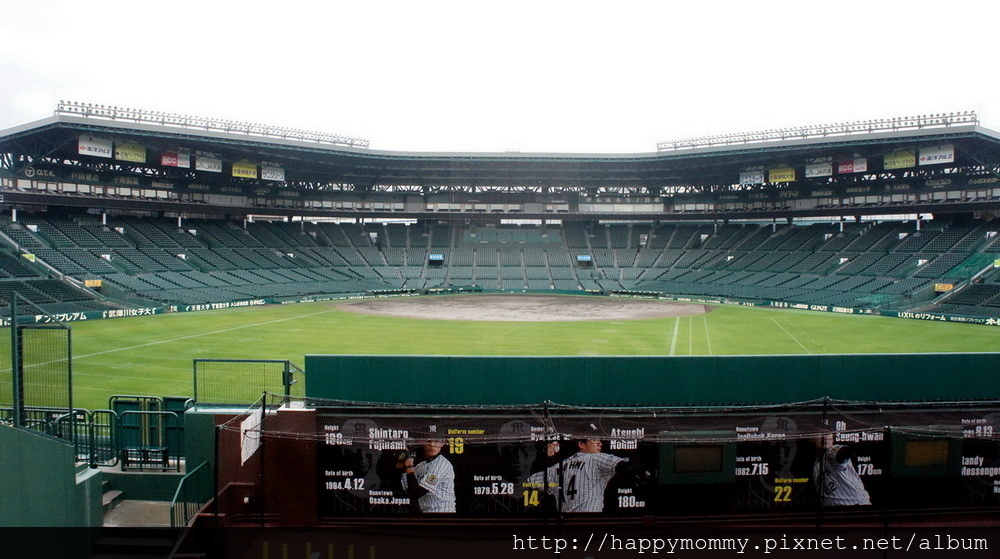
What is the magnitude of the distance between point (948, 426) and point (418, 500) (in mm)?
9923

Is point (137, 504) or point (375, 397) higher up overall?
point (375, 397)

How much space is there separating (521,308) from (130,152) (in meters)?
43.3

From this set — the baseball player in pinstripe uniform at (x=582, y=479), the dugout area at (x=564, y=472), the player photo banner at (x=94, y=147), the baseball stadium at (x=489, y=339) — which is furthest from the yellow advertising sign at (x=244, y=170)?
the baseball player in pinstripe uniform at (x=582, y=479)

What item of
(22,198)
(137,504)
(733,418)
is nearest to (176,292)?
(22,198)

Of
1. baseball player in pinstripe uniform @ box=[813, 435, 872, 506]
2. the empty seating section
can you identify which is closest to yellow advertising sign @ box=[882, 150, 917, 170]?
the empty seating section

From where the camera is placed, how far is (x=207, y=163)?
200 ft

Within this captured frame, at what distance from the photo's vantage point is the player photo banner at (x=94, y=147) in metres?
51.5

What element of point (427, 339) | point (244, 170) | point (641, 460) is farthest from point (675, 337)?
point (244, 170)

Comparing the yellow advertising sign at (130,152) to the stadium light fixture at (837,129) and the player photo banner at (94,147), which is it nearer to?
the player photo banner at (94,147)

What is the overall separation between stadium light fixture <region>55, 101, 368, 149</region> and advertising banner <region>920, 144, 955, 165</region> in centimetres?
6325

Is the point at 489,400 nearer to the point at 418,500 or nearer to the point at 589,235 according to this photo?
the point at 418,500

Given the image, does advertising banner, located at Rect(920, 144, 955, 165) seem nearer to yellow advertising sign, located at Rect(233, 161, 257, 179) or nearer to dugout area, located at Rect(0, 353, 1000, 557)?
dugout area, located at Rect(0, 353, 1000, 557)

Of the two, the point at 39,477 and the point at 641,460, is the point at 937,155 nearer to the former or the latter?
the point at 641,460

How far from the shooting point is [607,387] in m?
11.5
